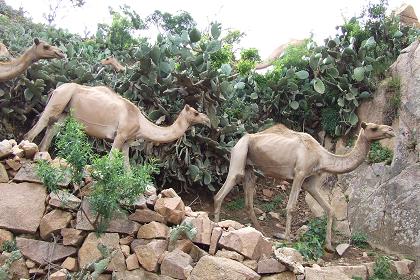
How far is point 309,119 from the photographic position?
45.6 ft

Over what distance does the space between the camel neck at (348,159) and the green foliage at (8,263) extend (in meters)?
5.32

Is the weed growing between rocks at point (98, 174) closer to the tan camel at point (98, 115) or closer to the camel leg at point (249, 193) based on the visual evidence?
the tan camel at point (98, 115)

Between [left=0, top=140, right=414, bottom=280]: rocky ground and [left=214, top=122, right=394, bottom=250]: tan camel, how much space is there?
2248 millimetres

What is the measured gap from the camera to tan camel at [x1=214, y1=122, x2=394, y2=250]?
386 inches

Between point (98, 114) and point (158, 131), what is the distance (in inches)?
39.2

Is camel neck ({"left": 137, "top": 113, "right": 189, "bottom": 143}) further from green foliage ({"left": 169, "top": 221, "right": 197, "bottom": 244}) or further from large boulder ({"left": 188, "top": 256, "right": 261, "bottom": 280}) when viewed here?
large boulder ({"left": 188, "top": 256, "right": 261, "bottom": 280})

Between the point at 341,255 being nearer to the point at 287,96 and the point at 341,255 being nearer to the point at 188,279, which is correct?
the point at 188,279

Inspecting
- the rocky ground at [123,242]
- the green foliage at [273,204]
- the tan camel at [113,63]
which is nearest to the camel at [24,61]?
the rocky ground at [123,242]

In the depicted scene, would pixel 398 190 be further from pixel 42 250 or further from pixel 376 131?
pixel 42 250

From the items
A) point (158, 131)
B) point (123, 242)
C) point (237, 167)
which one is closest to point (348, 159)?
point (237, 167)

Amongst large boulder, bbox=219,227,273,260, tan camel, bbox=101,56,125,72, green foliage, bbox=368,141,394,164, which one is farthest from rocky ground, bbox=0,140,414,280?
tan camel, bbox=101,56,125,72

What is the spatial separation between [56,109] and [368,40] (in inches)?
308

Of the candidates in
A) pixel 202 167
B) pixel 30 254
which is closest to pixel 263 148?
pixel 202 167

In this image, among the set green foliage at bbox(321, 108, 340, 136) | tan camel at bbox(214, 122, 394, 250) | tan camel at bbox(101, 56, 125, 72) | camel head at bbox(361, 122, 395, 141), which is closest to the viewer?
camel head at bbox(361, 122, 395, 141)
